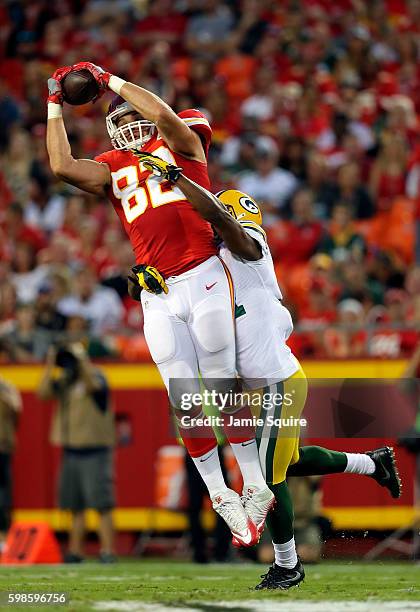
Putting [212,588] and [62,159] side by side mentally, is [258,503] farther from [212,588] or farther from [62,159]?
[62,159]

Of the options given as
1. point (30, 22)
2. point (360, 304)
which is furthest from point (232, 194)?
point (30, 22)

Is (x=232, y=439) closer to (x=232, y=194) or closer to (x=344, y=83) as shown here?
(x=232, y=194)

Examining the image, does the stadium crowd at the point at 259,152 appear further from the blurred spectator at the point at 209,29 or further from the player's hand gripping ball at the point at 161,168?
the player's hand gripping ball at the point at 161,168

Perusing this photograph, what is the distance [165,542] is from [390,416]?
130 inches

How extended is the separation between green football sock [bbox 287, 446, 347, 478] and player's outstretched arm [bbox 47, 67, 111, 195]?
5.26 ft

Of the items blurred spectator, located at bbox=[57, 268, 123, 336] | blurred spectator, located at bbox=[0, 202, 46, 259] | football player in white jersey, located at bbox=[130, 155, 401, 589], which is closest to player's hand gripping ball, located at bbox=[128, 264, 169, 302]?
football player in white jersey, located at bbox=[130, 155, 401, 589]

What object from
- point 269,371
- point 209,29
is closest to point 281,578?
point 269,371

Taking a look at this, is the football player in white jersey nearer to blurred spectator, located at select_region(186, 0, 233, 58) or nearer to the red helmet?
the red helmet

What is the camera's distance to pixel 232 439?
604 centimetres

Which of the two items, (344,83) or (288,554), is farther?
(344,83)

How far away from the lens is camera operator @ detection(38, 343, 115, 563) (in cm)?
1040

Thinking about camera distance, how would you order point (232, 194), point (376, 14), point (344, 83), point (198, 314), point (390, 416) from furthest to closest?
point (376, 14)
point (344, 83)
point (390, 416)
point (232, 194)
point (198, 314)

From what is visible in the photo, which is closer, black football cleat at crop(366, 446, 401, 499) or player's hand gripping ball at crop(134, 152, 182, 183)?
player's hand gripping ball at crop(134, 152, 182, 183)

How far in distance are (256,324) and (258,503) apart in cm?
82
